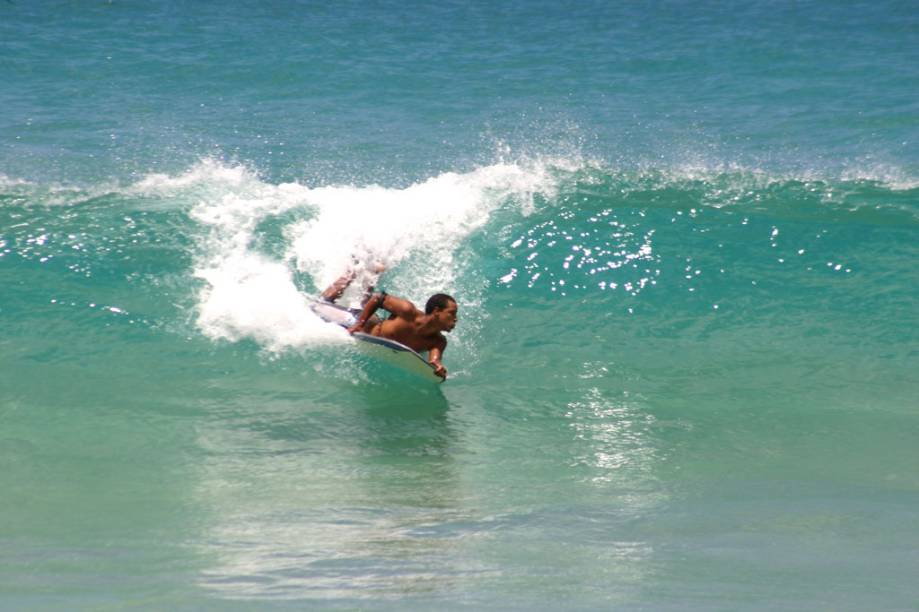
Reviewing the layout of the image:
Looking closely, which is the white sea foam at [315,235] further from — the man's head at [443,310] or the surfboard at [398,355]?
the man's head at [443,310]

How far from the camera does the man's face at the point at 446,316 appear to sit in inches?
359

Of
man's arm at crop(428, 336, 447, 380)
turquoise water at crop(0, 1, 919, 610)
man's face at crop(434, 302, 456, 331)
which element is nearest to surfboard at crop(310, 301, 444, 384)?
man's arm at crop(428, 336, 447, 380)

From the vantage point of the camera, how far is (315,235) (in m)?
12.2

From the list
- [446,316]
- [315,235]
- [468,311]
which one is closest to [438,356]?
[446,316]

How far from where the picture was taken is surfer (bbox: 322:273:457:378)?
30.0 feet

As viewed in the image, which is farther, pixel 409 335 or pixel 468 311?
pixel 468 311

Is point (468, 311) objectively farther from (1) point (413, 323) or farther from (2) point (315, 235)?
(2) point (315, 235)

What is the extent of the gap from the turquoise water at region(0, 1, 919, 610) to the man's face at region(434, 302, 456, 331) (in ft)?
1.58

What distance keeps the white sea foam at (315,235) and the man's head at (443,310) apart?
819 millimetres

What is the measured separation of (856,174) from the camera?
47.4 ft

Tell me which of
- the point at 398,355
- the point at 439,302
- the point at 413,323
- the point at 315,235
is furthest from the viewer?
the point at 315,235

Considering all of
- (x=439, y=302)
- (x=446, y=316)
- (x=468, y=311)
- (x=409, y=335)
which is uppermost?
(x=439, y=302)

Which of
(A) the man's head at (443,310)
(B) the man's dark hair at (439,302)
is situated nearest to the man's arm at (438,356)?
(A) the man's head at (443,310)

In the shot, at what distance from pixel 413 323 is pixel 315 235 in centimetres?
323
